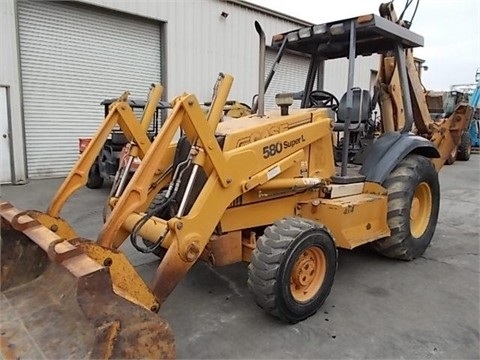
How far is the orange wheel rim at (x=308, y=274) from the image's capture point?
312cm

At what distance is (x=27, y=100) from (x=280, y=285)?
8360mm

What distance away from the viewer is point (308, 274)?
3223 mm

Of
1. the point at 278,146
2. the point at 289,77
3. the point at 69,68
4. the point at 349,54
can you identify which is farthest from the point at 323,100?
the point at 289,77

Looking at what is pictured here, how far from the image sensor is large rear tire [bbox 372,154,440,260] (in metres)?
4.18

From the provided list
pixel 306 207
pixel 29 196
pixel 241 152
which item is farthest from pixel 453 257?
pixel 29 196

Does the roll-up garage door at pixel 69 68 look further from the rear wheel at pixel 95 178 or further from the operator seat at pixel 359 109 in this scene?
the operator seat at pixel 359 109

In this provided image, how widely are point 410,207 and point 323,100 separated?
4.98 ft

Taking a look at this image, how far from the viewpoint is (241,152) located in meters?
3.04

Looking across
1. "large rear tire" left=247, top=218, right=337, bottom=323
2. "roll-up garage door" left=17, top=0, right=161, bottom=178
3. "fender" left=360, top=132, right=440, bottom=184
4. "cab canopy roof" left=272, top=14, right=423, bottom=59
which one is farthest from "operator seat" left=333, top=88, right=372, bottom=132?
"roll-up garage door" left=17, top=0, right=161, bottom=178

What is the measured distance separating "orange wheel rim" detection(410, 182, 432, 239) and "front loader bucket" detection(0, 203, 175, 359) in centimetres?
345

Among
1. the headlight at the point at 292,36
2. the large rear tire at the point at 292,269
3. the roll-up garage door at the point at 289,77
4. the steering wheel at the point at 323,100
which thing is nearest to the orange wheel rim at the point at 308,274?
the large rear tire at the point at 292,269

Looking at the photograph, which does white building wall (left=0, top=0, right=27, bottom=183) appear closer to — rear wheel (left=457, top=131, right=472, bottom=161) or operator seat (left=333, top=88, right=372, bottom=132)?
operator seat (left=333, top=88, right=372, bottom=132)

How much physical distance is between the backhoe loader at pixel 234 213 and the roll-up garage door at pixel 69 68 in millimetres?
6735

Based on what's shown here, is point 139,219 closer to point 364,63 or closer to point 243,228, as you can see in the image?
point 243,228
